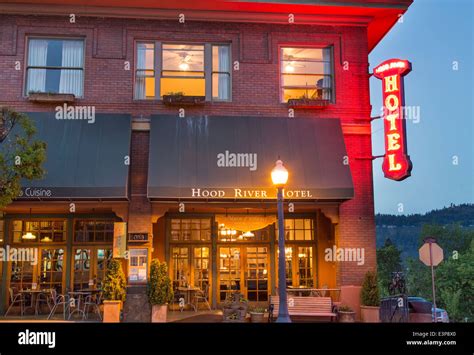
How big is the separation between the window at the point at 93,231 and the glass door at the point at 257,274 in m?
4.58

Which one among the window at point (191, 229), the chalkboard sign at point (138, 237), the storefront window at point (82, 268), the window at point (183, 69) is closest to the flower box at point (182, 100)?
the window at point (183, 69)

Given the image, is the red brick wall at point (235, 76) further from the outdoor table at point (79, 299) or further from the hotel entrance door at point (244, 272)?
the hotel entrance door at point (244, 272)

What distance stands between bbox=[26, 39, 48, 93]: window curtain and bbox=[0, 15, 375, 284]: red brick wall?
24 centimetres

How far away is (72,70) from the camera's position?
15445 millimetres

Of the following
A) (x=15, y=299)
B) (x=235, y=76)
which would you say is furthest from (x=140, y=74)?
(x=15, y=299)

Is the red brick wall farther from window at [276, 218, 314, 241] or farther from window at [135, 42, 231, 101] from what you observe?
window at [276, 218, 314, 241]

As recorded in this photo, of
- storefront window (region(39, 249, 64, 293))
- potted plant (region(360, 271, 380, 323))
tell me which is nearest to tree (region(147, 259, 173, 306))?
storefront window (region(39, 249, 64, 293))

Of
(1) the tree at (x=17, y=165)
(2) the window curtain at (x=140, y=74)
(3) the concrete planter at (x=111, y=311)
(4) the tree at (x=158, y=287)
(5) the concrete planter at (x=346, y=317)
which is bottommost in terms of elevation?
(5) the concrete planter at (x=346, y=317)

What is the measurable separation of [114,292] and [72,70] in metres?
6.72

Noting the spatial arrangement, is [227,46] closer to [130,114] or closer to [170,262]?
[130,114]

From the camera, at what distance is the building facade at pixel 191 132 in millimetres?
14156

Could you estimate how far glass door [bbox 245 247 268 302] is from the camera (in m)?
16.9

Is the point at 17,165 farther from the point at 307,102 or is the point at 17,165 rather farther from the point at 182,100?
the point at 307,102
